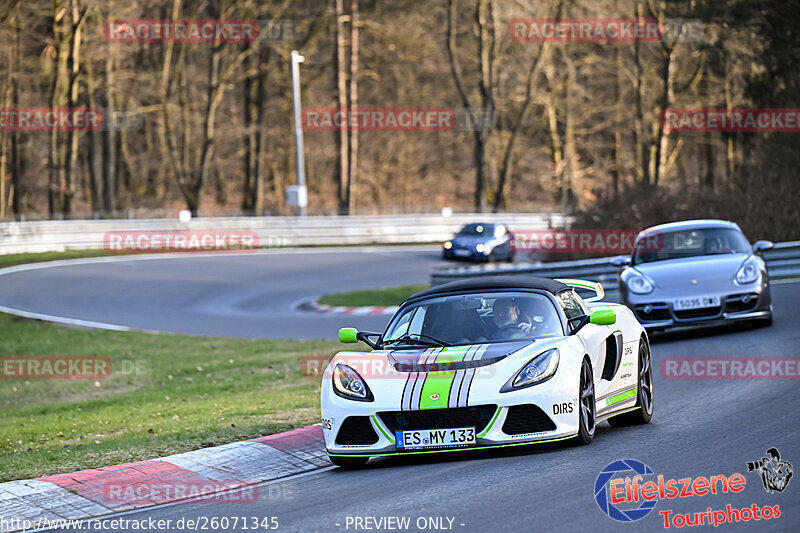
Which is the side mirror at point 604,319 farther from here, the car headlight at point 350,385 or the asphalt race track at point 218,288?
the asphalt race track at point 218,288

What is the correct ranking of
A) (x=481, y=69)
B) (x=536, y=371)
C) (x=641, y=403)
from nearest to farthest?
(x=536, y=371)
(x=641, y=403)
(x=481, y=69)

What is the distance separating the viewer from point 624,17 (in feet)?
169

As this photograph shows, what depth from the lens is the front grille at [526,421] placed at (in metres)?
7.55

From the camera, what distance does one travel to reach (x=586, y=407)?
8078 millimetres

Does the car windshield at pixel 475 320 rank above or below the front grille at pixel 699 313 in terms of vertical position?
above

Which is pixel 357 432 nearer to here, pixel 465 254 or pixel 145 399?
pixel 145 399
